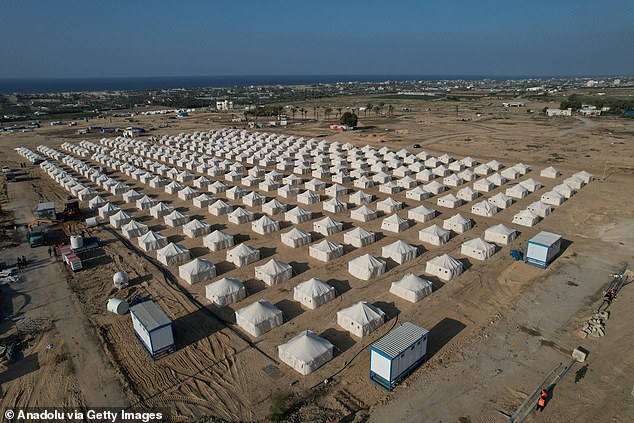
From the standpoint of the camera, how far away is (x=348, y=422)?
15.8 m

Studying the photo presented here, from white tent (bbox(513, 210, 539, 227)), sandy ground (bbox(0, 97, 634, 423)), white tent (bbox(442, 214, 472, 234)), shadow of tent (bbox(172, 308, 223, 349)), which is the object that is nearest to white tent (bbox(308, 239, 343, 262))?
sandy ground (bbox(0, 97, 634, 423))

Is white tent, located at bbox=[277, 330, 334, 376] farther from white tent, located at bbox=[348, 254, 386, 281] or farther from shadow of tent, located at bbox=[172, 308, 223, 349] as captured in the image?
white tent, located at bbox=[348, 254, 386, 281]

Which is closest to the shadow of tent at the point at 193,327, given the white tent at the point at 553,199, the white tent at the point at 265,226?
the white tent at the point at 265,226

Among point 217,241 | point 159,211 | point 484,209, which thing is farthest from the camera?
point 159,211

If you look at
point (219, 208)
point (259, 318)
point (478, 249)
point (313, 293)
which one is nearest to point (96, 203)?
point (219, 208)

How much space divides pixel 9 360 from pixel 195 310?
9.13 m

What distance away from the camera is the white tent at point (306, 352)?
1822 cm

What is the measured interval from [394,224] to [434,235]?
3857 mm

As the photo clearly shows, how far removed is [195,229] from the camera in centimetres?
3422

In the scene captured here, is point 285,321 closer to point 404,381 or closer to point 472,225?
point 404,381

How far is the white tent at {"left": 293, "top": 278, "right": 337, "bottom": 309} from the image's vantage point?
23.4m

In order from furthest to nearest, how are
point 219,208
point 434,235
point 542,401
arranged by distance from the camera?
1. point 219,208
2. point 434,235
3. point 542,401

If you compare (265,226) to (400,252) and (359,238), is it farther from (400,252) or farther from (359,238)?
(400,252)

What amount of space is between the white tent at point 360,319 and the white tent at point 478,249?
11442 mm
